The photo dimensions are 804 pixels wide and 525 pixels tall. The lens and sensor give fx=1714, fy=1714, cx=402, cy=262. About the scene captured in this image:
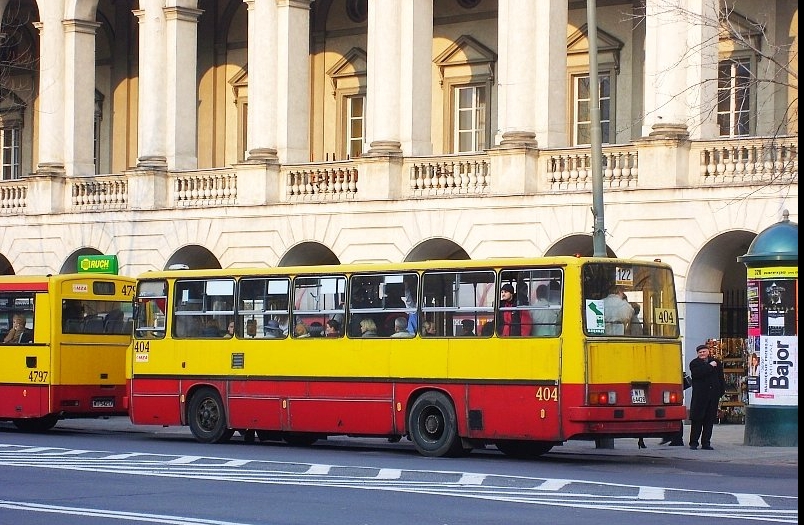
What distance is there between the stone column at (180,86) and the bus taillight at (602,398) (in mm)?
20277

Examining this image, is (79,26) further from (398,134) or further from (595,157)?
(595,157)

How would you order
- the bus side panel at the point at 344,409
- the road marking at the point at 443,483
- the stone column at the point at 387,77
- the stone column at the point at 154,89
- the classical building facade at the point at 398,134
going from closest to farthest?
the road marking at the point at 443,483
the bus side panel at the point at 344,409
the classical building facade at the point at 398,134
the stone column at the point at 387,77
the stone column at the point at 154,89

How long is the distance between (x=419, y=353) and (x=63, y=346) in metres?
8.38

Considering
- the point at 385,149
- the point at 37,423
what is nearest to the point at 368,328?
the point at 37,423

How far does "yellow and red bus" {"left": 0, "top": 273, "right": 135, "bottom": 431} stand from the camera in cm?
2944

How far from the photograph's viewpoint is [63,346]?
96.7ft

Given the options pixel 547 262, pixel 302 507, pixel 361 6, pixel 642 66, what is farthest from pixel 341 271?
pixel 361 6

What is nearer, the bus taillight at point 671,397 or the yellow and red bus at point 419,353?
the yellow and red bus at point 419,353

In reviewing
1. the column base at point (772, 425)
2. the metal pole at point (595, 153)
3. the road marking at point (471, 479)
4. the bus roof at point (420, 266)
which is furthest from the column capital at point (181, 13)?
the road marking at point (471, 479)

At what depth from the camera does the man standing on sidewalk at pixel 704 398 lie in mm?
25922

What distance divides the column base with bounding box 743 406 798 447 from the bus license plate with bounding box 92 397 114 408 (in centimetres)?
1102

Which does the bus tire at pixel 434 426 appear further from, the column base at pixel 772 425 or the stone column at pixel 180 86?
the stone column at pixel 180 86

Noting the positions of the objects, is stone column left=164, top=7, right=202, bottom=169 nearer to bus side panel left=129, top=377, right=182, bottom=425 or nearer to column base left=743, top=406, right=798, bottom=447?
bus side panel left=129, top=377, right=182, bottom=425

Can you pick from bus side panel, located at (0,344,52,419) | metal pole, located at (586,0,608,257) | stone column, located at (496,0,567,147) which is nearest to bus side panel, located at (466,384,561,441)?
metal pole, located at (586,0,608,257)
